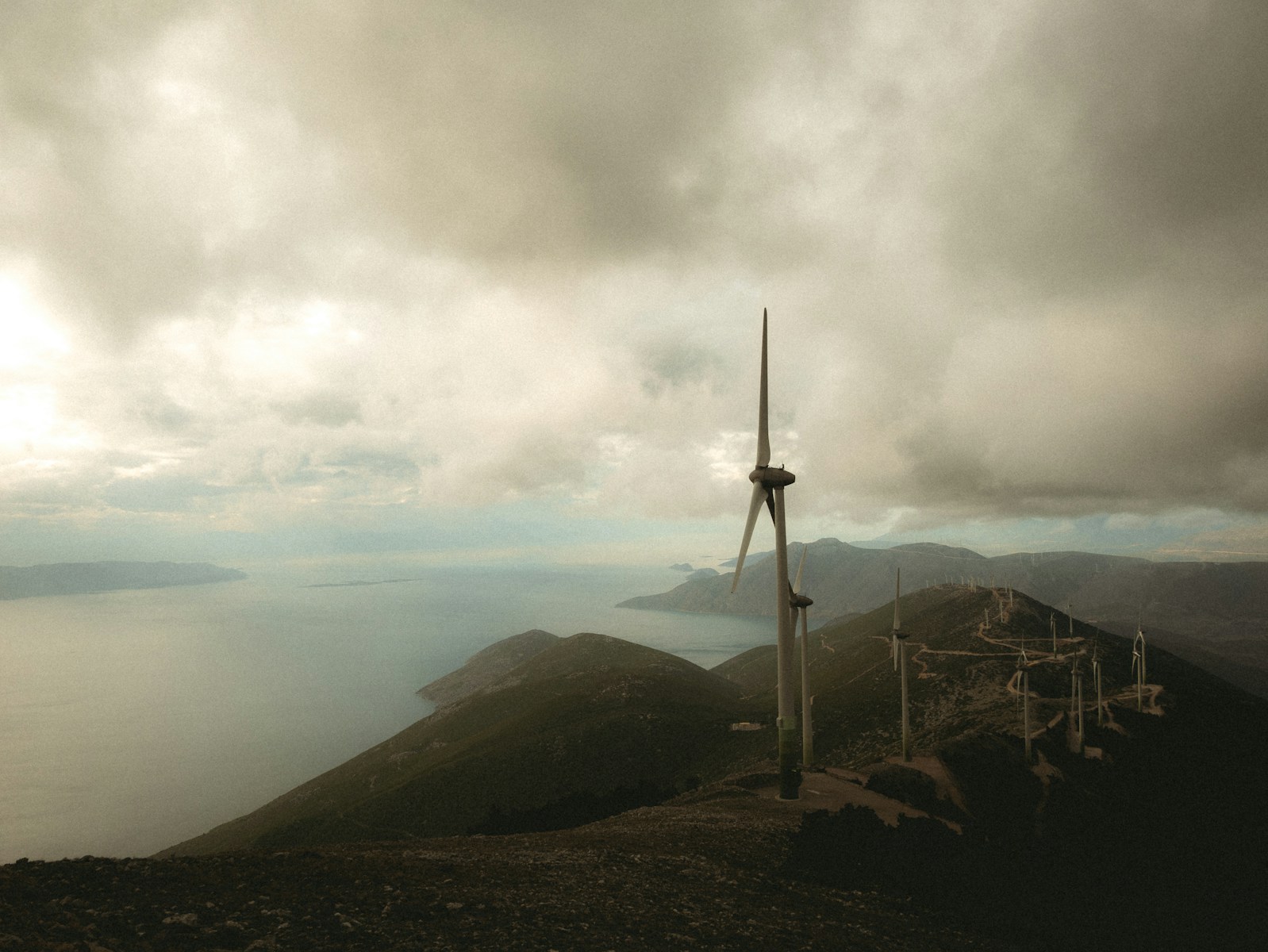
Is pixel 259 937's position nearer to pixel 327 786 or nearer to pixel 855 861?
pixel 855 861

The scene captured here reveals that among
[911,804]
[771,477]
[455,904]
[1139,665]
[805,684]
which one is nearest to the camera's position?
[455,904]

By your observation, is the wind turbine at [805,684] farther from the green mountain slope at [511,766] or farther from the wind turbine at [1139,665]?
the wind turbine at [1139,665]

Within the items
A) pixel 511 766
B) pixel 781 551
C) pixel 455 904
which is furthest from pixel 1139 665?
pixel 455 904

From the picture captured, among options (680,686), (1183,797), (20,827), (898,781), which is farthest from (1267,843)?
(20,827)

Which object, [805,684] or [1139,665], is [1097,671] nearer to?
[1139,665]

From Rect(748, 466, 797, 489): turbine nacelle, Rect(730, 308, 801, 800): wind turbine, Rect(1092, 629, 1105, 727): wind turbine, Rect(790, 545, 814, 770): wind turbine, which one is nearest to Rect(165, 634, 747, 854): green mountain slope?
Rect(790, 545, 814, 770): wind turbine
